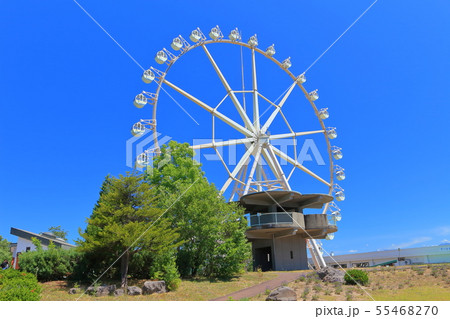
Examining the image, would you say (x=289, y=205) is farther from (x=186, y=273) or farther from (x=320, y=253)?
(x=186, y=273)

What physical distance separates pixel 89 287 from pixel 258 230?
15426 millimetres

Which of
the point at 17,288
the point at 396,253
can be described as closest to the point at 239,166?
the point at 17,288

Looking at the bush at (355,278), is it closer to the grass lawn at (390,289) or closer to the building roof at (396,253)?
the grass lawn at (390,289)

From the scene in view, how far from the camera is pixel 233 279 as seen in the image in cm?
2317

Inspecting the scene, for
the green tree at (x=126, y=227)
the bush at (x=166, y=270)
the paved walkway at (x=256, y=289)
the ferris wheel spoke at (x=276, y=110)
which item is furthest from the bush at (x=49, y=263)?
the ferris wheel spoke at (x=276, y=110)

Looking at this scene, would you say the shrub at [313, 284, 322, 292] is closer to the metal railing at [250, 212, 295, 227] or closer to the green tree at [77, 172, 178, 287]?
the green tree at [77, 172, 178, 287]

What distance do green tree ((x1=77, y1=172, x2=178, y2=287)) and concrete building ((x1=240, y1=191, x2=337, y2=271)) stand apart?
462 inches

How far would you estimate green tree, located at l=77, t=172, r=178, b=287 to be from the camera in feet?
59.1

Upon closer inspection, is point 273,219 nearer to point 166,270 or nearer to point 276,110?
point 166,270

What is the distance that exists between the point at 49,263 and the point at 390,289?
1847 centimetres

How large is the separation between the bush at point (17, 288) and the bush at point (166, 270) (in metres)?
6.13

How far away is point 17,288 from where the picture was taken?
41.7 feet

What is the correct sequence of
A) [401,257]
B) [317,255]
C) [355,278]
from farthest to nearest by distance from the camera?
[401,257] → [317,255] → [355,278]

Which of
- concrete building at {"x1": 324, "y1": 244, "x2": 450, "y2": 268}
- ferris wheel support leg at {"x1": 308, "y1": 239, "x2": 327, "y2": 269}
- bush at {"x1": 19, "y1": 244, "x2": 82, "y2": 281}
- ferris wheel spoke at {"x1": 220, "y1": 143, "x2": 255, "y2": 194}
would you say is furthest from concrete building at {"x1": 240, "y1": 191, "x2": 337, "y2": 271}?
bush at {"x1": 19, "y1": 244, "x2": 82, "y2": 281}
